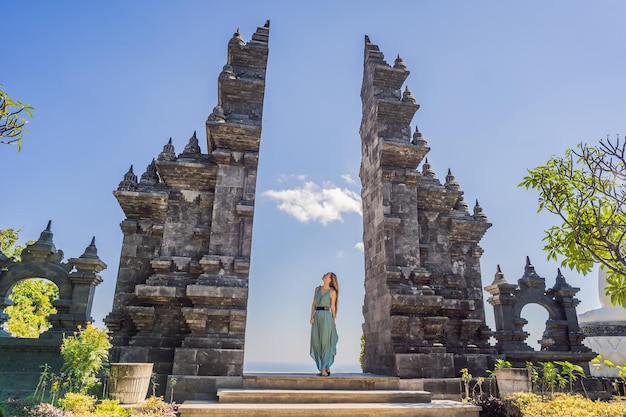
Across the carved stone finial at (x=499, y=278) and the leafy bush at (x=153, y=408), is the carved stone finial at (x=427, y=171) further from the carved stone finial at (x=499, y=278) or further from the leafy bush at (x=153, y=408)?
the leafy bush at (x=153, y=408)

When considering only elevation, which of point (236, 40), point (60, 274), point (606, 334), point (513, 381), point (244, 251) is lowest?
point (513, 381)

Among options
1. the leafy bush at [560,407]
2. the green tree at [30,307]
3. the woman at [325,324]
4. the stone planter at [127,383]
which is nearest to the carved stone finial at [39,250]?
the stone planter at [127,383]

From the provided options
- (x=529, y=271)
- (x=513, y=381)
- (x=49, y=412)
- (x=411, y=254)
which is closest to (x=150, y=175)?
(x=49, y=412)

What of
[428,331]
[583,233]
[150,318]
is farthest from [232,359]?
[583,233]

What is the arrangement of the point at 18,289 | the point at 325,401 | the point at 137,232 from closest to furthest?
the point at 325,401 < the point at 137,232 < the point at 18,289

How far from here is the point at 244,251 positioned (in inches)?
366

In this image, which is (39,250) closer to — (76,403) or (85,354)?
(85,354)

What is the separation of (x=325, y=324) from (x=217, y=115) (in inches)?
225

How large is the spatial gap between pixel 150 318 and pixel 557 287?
38.8 ft

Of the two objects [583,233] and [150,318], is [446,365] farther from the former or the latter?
[150,318]

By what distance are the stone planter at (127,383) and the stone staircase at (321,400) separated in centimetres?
83

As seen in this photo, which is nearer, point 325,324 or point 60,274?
point 325,324

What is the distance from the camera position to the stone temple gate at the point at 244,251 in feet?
28.1

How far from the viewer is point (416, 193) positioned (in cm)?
1101
